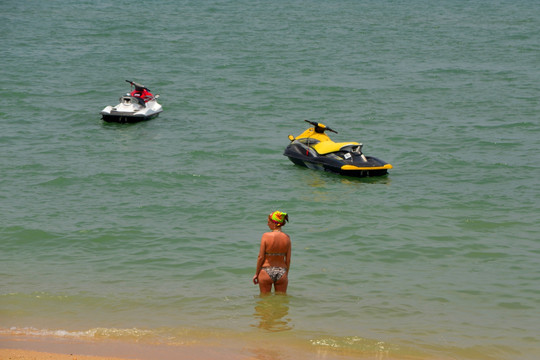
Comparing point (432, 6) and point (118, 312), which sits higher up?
point (432, 6)

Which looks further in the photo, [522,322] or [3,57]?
[3,57]

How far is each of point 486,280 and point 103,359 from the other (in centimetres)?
773

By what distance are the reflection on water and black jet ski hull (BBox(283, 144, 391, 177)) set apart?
32.6 feet

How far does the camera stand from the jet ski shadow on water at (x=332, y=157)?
22234 millimetres

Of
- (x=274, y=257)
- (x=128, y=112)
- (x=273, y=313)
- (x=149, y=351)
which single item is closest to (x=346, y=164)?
(x=273, y=313)

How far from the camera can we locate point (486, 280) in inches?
569

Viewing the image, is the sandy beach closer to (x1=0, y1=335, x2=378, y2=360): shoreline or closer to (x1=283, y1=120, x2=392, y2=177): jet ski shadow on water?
(x1=0, y1=335, x2=378, y2=360): shoreline

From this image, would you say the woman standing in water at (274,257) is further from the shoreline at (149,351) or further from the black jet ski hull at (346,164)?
the black jet ski hull at (346,164)

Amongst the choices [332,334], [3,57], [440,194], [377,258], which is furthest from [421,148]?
[3,57]

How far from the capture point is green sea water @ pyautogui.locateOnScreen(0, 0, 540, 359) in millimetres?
12188

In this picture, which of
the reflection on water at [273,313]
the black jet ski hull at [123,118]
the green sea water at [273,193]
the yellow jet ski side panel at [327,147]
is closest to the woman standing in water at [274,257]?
the reflection on water at [273,313]

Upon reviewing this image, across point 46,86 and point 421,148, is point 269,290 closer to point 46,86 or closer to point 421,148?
point 421,148

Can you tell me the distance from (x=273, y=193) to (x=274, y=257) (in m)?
9.56

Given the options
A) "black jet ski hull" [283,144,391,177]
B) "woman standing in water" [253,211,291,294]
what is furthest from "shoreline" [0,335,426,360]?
"black jet ski hull" [283,144,391,177]
